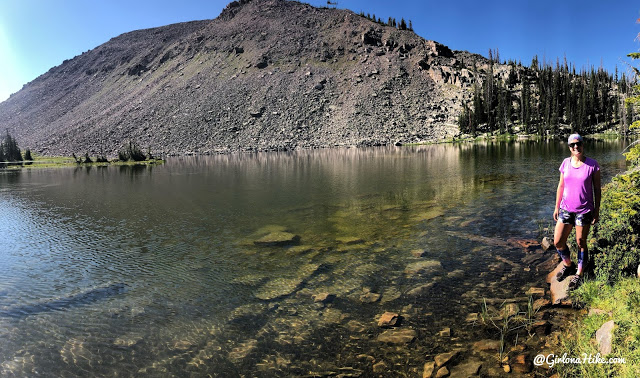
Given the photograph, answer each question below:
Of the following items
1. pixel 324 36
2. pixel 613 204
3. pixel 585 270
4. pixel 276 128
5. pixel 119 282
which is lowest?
pixel 119 282

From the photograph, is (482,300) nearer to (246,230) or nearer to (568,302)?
(568,302)

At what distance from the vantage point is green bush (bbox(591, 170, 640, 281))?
7.71 meters

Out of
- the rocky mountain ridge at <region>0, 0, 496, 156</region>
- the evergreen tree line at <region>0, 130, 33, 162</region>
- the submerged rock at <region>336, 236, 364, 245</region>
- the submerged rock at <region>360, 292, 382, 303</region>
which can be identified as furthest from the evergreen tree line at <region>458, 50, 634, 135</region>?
the evergreen tree line at <region>0, 130, 33, 162</region>

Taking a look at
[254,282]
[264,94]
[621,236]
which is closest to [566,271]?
[621,236]

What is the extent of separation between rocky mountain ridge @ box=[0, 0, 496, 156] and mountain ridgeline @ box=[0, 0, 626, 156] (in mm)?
612

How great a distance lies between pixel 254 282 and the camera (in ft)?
37.7

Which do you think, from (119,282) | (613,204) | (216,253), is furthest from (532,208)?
(119,282)

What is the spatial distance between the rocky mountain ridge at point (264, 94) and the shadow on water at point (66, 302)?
336 ft

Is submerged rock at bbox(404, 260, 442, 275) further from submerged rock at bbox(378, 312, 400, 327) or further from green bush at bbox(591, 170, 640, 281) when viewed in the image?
green bush at bbox(591, 170, 640, 281)

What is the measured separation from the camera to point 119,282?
12.2m

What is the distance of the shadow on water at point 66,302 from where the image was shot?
33.6ft

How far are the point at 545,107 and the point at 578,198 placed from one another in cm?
12885

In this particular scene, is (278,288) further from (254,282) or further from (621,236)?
(621,236)

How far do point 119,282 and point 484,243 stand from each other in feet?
45.4
